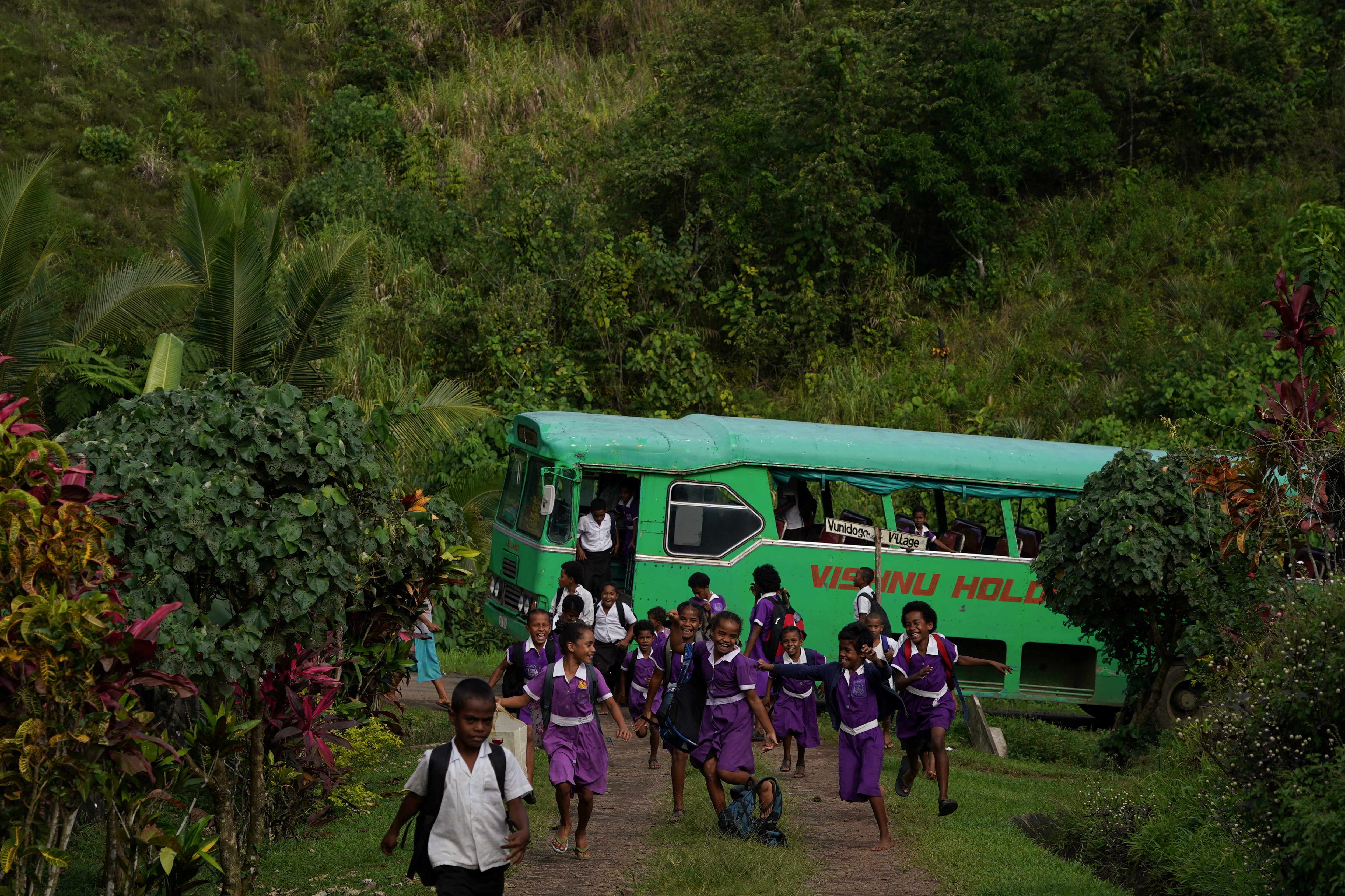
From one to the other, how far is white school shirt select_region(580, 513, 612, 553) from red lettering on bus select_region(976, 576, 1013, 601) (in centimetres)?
380

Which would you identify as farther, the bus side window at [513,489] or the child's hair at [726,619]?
the bus side window at [513,489]

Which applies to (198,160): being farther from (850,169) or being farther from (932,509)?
(932,509)

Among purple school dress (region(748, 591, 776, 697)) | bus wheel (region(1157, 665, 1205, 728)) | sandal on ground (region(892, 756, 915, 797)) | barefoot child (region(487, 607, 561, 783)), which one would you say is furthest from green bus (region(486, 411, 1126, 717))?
barefoot child (region(487, 607, 561, 783))

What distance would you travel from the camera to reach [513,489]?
14.3m

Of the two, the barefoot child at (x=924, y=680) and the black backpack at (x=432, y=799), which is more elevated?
the barefoot child at (x=924, y=680)

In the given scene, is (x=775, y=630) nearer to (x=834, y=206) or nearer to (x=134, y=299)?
(x=134, y=299)

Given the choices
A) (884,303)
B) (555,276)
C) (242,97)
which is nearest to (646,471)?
(555,276)

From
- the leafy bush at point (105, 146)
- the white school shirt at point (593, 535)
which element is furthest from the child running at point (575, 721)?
the leafy bush at point (105, 146)

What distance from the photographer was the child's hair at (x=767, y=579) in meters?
11.5

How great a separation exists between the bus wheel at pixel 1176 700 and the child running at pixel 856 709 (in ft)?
18.3

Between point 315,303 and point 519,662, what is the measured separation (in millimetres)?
7697

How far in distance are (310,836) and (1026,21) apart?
73.3ft

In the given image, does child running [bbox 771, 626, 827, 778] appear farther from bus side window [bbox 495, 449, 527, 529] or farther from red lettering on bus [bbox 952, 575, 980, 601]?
bus side window [bbox 495, 449, 527, 529]

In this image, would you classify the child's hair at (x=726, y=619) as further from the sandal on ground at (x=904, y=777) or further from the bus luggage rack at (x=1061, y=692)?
the bus luggage rack at (x=1061, y=692)
